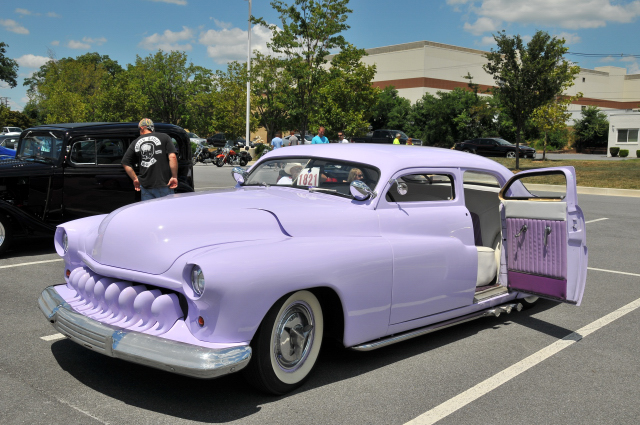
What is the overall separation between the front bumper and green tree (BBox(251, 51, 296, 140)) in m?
27.0

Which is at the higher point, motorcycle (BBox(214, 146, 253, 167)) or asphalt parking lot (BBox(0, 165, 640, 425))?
motorcycle (BBox(214, 146, 253, 167))

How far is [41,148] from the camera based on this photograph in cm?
855

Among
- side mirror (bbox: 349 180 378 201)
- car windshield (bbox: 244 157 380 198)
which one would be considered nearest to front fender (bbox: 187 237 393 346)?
side mirror (bbox: 349 180 378 201)

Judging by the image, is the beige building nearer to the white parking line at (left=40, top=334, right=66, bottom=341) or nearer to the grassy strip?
the grassy strip

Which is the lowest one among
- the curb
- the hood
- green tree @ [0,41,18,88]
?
the curb

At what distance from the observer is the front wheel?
344 cm

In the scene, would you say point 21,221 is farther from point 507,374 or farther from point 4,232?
point 507,374

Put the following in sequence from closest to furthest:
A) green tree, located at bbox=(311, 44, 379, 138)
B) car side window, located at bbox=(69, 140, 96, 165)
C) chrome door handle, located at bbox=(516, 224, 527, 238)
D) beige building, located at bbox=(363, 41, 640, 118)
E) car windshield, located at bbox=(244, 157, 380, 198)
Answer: car windshield, located at bbox=(244, 157, 380, 198), chrome door handle, located at bbox=(516, 224, 527, 238), car side window, located at bbox=(69, 140, 96, 165), green tree, located at bbox=(311, 44, 379, 138), beige building, located at bbox=(363, 41, 640, 118)

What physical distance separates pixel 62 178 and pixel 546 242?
6634 mm

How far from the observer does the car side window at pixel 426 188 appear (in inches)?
183

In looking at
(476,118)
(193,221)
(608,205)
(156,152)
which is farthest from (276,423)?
(476,118)

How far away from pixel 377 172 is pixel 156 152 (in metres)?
4.10

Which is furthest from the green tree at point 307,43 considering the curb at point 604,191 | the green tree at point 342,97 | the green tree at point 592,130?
the green tree at point 592,130

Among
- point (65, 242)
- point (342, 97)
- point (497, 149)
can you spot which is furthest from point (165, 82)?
point (65, 242)
